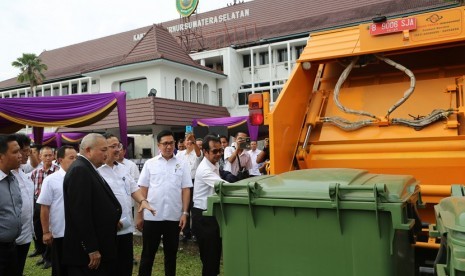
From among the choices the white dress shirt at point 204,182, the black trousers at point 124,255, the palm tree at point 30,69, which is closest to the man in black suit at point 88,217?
the black trousers at point 124,255

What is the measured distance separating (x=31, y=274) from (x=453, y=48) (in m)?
6.26

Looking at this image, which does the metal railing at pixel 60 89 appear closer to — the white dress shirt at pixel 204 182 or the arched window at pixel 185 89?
the arched window at pixel 185 89

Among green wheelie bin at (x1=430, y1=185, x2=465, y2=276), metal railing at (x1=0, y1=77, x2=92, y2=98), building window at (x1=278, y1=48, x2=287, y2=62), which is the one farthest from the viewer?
metal railing at (x1=0, y1=77, x2=92, y2=98)

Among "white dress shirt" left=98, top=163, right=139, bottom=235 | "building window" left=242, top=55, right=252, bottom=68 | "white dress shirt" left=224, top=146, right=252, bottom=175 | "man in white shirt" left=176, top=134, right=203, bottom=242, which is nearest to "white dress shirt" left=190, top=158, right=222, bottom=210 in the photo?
"white dress shirt" left=98, top=163, right=139, bottom=235

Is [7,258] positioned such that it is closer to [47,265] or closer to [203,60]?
[47,265]

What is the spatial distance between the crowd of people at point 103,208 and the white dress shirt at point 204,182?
0.01m

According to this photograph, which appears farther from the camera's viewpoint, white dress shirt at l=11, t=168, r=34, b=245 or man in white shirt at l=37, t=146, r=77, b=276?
man in white shirt at l=37, t=146, r=77, b=276

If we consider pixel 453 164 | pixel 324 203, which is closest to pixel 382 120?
pixel 453 164

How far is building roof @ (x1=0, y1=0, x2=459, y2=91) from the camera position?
22703 mm

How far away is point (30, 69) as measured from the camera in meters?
35.2

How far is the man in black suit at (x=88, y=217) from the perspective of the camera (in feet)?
10.1

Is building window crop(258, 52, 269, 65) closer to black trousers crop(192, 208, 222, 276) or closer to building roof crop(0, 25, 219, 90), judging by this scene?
building roof crop(0, 25, 219, 90)

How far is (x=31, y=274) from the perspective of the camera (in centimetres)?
587

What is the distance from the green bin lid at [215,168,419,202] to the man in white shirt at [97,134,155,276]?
5.71 feet
